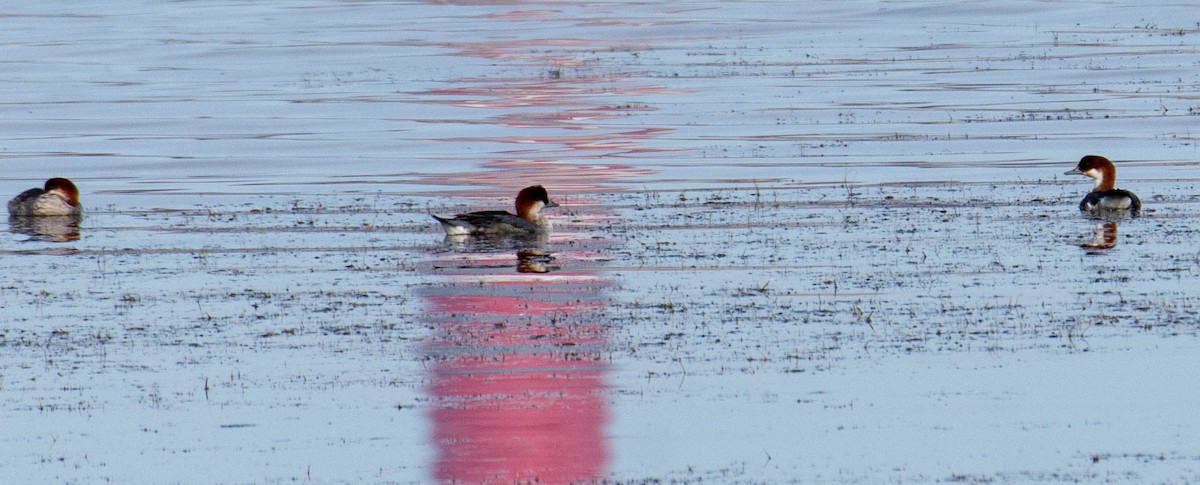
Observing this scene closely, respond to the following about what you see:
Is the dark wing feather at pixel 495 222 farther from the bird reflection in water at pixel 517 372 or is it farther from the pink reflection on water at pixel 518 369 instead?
the bird reflection in water at pixel 517 372

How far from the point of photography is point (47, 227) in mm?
18984

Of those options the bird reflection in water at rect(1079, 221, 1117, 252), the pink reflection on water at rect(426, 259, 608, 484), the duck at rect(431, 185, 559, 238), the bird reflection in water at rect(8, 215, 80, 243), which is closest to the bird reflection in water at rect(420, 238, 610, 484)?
the pink reflection on water at rect(426, 259, 608, 484)

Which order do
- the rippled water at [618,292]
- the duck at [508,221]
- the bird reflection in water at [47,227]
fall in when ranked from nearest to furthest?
the rippled water at [618,292] < the duck at [508,221] < the bird reflection in water at [47,227]

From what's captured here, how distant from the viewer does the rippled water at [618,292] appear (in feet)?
31.1

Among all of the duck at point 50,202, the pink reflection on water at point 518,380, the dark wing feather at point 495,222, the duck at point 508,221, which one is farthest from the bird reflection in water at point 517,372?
the duck at point 50,202

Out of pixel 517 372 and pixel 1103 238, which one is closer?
pixel 517 372

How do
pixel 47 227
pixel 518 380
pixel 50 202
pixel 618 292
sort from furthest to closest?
pixel 50 202
pixel 47 227
pixel 618 292
pixel 518 380

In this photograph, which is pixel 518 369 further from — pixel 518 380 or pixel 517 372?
pixel 518 380

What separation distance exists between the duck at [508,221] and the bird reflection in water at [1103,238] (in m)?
4.30

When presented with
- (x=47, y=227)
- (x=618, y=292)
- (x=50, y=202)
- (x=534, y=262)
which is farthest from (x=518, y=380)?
(x=50, y=202)

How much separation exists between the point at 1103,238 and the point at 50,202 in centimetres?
906

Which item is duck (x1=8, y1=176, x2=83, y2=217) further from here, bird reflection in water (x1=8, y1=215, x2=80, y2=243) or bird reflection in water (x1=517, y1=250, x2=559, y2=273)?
bird reflection in water (x1=517, y1=250, x2=559, y2=273)

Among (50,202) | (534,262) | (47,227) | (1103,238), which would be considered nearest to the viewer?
(534,262)

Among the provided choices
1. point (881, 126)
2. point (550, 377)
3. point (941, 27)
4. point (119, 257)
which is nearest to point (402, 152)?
point (881, 126)
